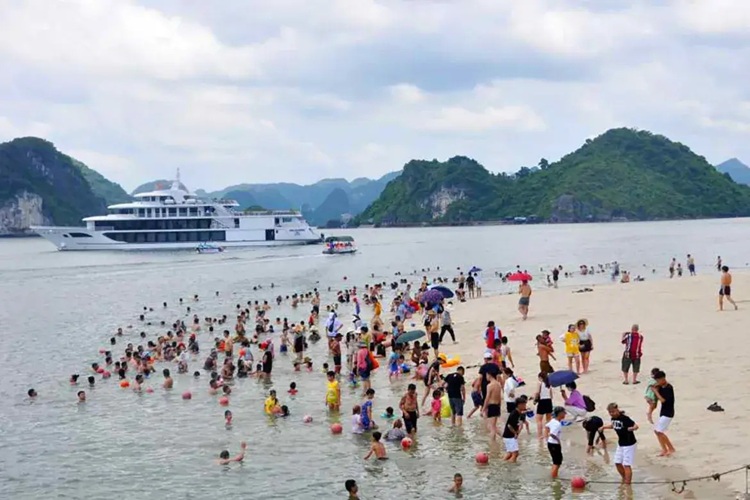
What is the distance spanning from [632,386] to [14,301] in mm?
53150

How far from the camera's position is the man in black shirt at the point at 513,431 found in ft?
52.5

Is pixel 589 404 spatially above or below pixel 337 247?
below

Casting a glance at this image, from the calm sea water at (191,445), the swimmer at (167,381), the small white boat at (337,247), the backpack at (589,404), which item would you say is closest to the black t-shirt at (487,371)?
the calm sea water at (191,445)

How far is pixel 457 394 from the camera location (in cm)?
1886

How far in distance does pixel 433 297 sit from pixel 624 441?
60.9 ft

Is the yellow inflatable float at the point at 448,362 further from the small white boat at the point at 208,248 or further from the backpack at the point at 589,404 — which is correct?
the small white boat at the point at 208,248

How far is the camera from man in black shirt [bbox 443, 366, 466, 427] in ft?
61.9

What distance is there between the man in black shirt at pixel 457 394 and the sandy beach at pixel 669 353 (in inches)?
95.6

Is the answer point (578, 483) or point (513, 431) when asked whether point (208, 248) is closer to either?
point (513, 431)

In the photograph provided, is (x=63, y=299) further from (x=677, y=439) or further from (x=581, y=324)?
(x=677, y=439)

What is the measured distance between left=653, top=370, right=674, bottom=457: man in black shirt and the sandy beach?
25 cm

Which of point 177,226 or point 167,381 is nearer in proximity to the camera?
point 167,381

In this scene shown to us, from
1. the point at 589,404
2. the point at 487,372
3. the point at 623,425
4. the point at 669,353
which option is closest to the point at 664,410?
the point at 623,425

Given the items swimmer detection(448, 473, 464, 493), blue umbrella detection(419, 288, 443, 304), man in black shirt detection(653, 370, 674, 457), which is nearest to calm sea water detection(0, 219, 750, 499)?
swimmer detection(448, 473, 464, 493)
